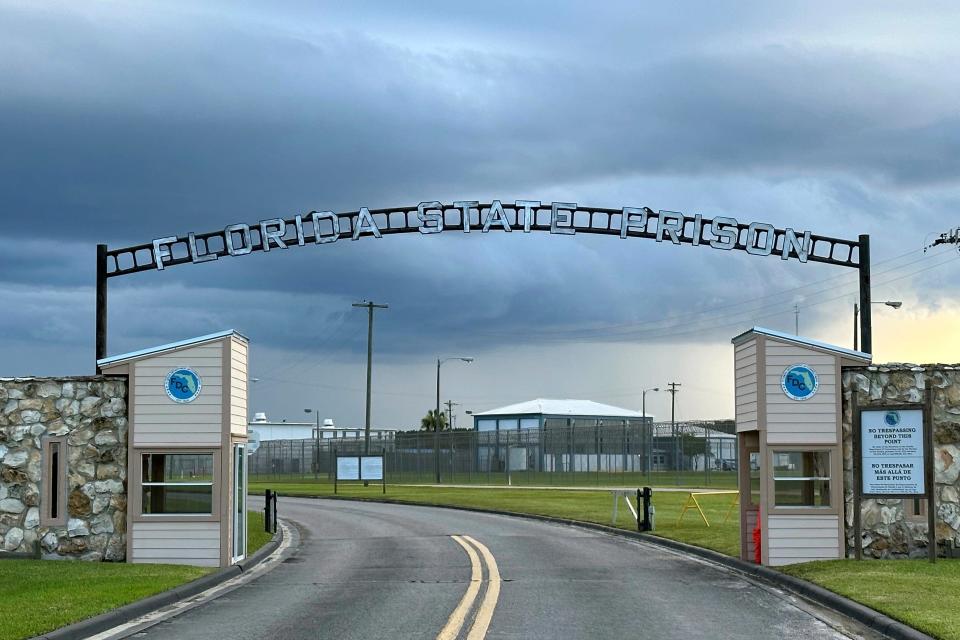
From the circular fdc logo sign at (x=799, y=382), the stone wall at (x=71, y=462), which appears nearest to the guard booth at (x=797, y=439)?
the circular fdc logo sign at (x=799, y=382)

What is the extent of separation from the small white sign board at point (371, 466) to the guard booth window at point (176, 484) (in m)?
30.5

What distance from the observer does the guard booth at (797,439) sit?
20.2 metres

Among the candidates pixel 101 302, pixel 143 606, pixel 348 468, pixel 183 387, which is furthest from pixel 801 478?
pixel 348 468

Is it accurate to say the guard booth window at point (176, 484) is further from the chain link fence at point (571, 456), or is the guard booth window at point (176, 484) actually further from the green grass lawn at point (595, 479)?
Result: the green grass lawn at point (595, 479)

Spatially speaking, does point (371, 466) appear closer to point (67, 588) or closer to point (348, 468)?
point (348, 468)

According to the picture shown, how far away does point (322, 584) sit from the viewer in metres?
18.2

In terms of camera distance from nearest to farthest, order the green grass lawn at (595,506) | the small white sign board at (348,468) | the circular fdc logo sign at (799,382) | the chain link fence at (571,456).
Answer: the circular fdc logo sign at (799,382) → the green grass lawn at (595,506) → the small white sign board at (348,468) → the chain link fence at (571,456)

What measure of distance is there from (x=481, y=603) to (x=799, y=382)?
7.71 meters

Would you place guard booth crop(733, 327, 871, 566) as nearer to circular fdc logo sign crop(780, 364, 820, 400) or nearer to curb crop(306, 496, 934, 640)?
circular fdc logo sign crop(780, 364, 820, 400)

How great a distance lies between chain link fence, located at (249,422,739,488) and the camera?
60.3 metres

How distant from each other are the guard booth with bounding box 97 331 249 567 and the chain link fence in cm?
3593

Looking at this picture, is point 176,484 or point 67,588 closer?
point 67,588

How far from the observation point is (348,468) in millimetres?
51812

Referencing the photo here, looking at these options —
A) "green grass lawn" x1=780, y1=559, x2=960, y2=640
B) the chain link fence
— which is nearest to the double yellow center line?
"green grass lawn" x1=780, y1=559, x2=960, y2=640
